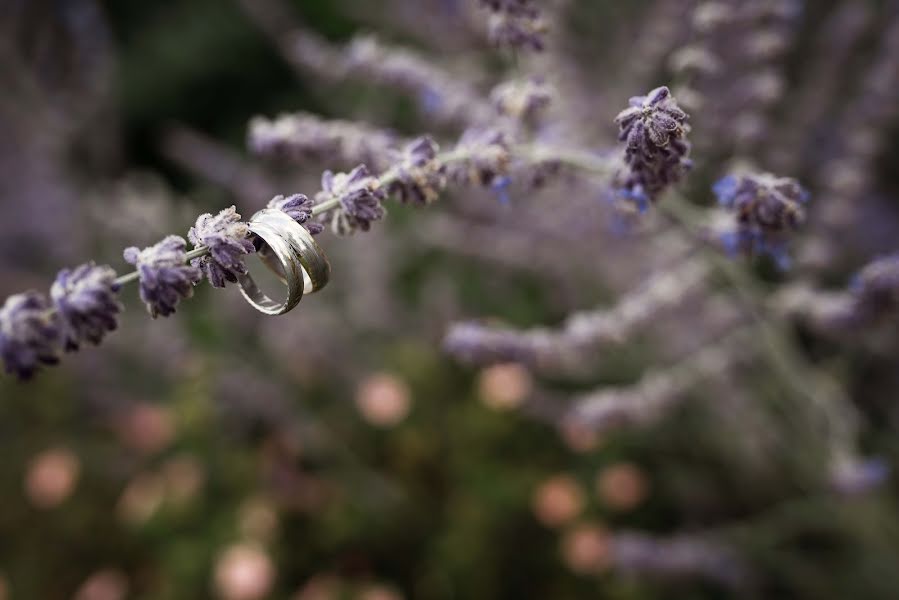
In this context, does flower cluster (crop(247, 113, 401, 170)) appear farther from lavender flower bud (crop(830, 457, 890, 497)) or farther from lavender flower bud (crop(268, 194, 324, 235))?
lavender flower bud (crop(830, 457, 890, 497))

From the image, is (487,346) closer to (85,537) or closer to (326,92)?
(85,537)

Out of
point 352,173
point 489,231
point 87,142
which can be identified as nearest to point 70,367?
point 87,142

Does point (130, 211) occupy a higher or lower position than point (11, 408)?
higher

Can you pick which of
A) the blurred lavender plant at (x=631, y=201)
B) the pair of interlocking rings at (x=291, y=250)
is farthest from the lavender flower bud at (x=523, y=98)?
the pair of interlocking rings at (x=291, y=250)

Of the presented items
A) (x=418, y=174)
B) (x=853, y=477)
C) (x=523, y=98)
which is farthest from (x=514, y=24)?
(x=853, y=477)

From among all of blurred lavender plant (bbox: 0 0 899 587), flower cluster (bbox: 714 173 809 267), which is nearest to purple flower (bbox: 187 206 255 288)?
blurred lavender plant (bbox: 0 0 899 587)

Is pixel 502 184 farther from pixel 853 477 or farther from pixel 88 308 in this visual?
pixel 853 477

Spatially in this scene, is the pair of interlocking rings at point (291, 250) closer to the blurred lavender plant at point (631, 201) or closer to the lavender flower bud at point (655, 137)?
the blurred lavender plant at point (631, 201)
